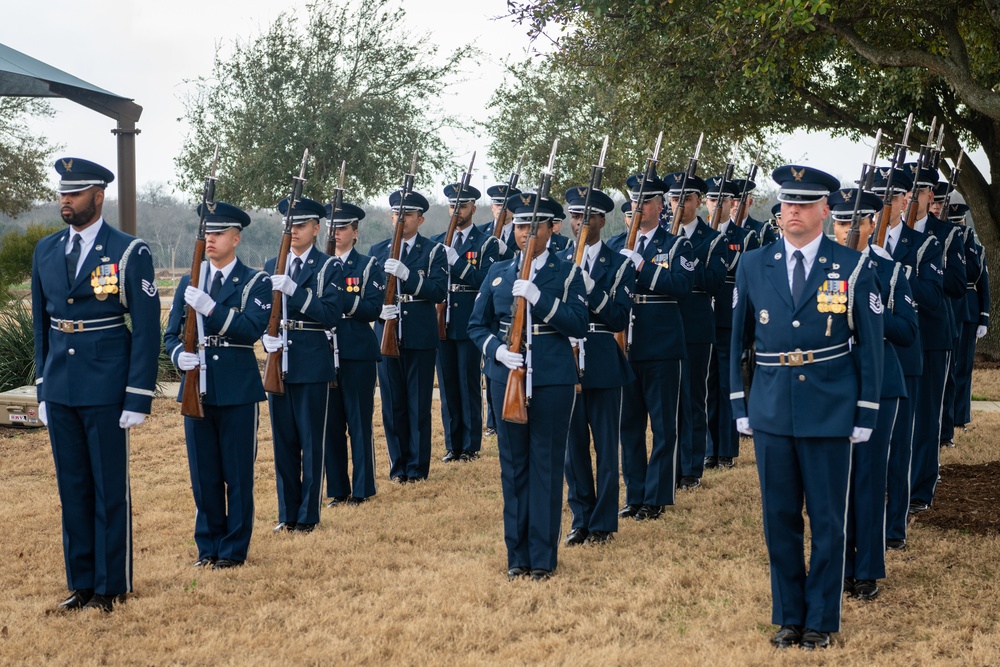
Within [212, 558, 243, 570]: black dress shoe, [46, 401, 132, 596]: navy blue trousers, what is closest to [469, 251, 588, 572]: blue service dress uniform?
[212, 558, 243, 570]: black dress shoe

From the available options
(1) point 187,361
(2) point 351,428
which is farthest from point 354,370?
(1) point 187,361

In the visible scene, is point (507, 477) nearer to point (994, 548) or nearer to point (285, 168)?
point (994, 548)

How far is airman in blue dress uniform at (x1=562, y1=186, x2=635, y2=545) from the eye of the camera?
652 centimetres

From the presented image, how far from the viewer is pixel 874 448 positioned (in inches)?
217

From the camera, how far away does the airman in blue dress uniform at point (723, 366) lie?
8.86 metres

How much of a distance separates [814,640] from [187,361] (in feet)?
11.4

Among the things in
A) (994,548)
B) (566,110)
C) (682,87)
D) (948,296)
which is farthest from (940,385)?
(566,110)

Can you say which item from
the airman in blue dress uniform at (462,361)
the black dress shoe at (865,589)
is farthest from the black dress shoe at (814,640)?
A: the airman in blue dress uniform at (462,361)

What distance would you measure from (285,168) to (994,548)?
14.4 meters

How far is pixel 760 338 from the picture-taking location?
195 inches

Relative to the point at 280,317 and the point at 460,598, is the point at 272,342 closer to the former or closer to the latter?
the point at 280,317

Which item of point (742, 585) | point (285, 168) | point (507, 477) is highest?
point (285, 168)

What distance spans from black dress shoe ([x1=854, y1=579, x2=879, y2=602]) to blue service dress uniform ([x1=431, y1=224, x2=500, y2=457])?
14.3 ft

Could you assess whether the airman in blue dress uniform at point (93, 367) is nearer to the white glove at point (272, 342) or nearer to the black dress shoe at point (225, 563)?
the black dress shoe at point (225, 563)
